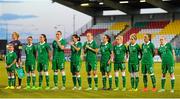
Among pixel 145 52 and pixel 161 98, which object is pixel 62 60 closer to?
pixel 145 52

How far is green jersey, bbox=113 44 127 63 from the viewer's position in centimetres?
1612

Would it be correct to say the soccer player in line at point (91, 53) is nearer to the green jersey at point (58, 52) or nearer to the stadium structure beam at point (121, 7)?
the green jersey at point (58, 52)

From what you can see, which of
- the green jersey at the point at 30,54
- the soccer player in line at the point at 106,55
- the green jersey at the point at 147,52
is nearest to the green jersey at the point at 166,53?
the green jersey at the point at 147,52

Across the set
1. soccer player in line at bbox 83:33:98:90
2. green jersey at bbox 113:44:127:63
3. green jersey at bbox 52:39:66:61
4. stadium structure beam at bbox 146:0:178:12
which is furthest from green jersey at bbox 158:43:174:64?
stadium structure beam at bbox 146:0:178:12

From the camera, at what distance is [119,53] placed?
53.2ft

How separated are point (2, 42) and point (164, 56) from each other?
113 ft

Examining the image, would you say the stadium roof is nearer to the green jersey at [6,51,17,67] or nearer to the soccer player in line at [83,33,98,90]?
the green jersey at [6,51,17,67]

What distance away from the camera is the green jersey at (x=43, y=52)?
16312 millimetres

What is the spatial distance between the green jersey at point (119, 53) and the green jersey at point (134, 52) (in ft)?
0.78

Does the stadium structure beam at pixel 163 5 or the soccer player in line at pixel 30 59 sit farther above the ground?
the stadium structure beam at pixel 163 5

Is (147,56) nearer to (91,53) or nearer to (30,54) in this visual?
(91,53)

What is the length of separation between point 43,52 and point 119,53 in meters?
2.49

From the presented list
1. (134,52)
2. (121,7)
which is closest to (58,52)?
(134,52)

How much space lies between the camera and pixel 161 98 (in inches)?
533
